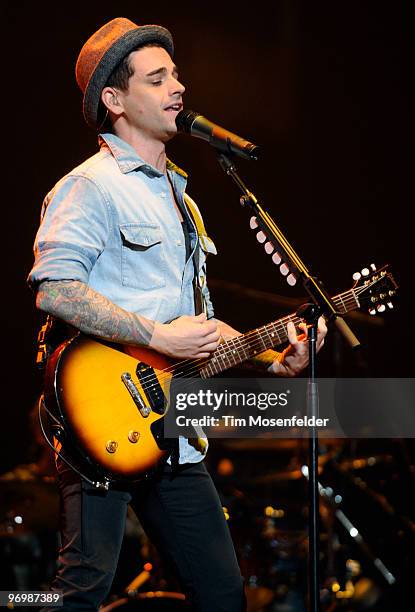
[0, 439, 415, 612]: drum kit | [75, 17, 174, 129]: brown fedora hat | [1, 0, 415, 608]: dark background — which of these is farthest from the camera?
[1, 0, 415, 608]: dark background

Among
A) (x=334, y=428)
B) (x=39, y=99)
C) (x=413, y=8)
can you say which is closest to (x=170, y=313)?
(x=334, y=428)

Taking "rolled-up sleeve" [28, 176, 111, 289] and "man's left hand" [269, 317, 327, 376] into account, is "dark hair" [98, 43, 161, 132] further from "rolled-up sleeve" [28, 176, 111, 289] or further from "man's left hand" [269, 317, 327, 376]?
"man's left hand" [269, 317, 327, 376]

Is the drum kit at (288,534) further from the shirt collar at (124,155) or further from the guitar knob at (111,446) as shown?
the shirt collar at (124,155)

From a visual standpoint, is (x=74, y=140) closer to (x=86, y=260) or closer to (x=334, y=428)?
(x=334, y=428)

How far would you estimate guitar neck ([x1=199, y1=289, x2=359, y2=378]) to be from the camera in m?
2.57

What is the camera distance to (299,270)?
7.38 ft

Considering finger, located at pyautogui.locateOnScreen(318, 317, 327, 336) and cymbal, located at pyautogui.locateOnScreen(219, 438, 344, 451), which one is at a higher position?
finger, located at pyautogui.locateOnScreen(318, 317, 327, 336)

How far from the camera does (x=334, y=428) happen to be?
5.17 m

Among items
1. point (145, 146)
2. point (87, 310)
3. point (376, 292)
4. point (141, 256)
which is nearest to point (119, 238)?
point (141, 256)

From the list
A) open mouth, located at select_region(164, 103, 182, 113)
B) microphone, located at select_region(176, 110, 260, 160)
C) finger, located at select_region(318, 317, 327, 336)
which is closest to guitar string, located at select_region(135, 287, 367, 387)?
finger, located at select_region(318, 317, 327, 336)

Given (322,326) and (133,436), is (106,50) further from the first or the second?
(133,436)

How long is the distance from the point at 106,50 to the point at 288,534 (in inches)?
142

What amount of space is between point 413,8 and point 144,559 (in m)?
4.05

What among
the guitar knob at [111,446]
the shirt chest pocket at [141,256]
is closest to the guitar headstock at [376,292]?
the shirt chest pocket at [141,256]
